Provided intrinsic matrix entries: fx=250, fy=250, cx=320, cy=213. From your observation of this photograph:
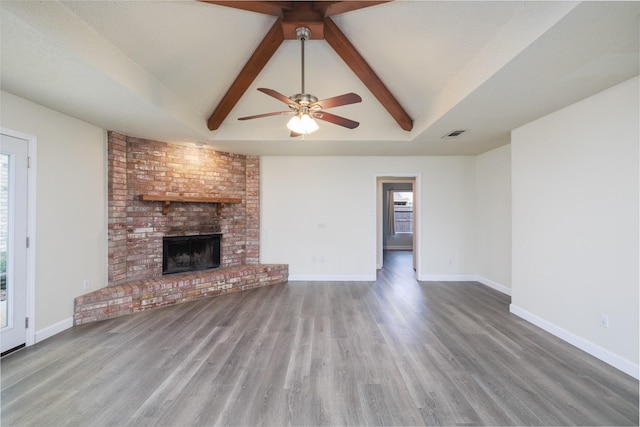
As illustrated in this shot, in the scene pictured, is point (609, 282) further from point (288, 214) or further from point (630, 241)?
point (288, 214)

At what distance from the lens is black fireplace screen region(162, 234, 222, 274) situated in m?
4.06

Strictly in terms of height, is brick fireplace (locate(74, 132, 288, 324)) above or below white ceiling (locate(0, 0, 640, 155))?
below

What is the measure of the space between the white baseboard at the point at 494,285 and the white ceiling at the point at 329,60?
2425 millimetres

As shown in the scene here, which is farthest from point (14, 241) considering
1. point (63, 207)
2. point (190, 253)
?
point (190, 253)

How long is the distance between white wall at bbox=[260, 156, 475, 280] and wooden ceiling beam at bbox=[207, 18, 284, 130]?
141 cm

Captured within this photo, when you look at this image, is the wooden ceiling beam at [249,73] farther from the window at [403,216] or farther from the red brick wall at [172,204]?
the window at [403,216]

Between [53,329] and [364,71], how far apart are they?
15.1ft

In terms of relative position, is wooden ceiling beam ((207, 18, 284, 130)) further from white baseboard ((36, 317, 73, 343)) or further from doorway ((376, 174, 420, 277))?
doorway ((376, 174, 420, 277))

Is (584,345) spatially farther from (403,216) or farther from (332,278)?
(403,216)

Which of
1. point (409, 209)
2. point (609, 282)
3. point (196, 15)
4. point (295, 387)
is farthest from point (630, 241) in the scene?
point (409, 209)

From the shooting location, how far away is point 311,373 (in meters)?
2.09

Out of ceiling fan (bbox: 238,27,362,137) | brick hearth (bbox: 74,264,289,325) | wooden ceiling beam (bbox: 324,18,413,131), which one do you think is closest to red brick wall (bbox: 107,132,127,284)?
brick hearth (bbox: 74,264,289,325)

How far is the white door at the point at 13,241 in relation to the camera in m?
2.37

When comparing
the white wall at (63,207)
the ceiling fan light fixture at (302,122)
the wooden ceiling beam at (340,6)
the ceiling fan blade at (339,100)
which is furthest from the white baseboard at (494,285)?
the white wall at (63,207)
